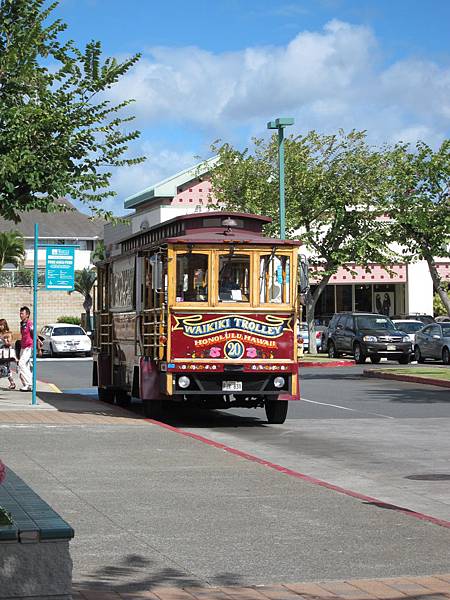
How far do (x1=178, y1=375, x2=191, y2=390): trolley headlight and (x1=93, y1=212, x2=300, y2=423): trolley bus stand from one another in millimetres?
16

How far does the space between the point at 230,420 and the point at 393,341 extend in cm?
2144

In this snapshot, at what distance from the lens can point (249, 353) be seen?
18906 millimetres

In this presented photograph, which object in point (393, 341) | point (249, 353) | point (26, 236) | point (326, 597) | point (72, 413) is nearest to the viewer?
point (326, 597)

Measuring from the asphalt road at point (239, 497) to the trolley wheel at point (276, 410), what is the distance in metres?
0.26

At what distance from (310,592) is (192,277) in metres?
12.1

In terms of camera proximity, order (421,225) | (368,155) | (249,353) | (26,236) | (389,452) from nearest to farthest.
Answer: (389,452), (249,353), (421,225), (368,155), (26,236)

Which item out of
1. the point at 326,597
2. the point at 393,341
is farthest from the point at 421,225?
the point at 326,597

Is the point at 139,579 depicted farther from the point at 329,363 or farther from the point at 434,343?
the point at 434,343

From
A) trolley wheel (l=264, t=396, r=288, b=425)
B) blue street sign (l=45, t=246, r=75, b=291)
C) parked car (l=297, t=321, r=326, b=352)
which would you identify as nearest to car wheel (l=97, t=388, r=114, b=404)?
blue street sign (l=45, t=246, r=75, b=291)

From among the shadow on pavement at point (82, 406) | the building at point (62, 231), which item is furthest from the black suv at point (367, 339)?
the building at point (62, 231)

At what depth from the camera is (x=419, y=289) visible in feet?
234

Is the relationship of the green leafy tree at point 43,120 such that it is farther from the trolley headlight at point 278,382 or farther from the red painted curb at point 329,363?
the red painted curb at point 329,363

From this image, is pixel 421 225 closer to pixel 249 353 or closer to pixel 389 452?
pixel 249 353

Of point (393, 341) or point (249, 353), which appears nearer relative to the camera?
point (249, 353)
